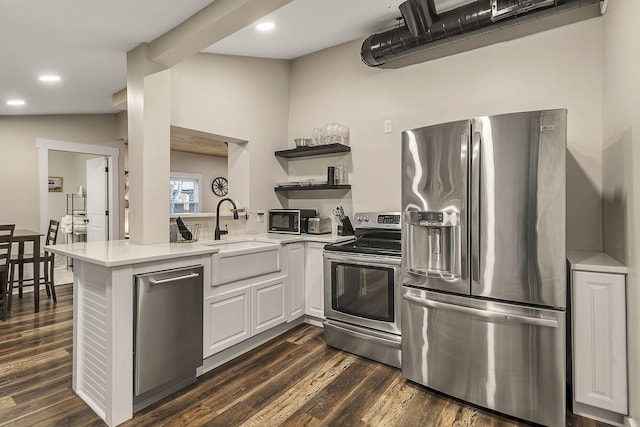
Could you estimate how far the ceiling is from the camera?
6.82ft

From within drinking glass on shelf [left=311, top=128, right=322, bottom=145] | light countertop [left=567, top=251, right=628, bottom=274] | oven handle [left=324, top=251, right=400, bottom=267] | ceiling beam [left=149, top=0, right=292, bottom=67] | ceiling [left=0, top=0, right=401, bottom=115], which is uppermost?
ceiling [left=0, top=0, right=401, bottom=115]

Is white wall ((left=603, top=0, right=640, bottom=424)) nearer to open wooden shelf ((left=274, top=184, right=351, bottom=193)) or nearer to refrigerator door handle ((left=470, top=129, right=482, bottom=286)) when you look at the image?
refrigerator door handle ((left=470, top=129, right=482, bottom=286))

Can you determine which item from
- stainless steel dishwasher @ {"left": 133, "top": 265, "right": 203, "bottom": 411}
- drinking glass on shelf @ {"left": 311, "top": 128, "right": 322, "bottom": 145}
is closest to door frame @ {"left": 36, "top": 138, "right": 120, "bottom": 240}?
drinking glass on shelf @ {"left": 311, "top": 128, "right": 322, "bottom": 145}

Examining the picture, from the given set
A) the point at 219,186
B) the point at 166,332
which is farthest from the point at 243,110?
the point at 219,186

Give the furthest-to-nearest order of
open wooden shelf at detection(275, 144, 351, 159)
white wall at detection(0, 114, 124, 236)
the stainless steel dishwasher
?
white wall at detection(0, 114, 124, 236), open wooden shelf at detection(275, 144, 351, 159), the stainless steel dishwasher

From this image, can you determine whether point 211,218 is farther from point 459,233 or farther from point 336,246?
Result: point 459,233

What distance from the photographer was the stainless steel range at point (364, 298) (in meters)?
2.54

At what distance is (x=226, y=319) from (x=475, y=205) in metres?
1.88

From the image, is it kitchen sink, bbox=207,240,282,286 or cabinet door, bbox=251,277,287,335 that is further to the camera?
cabinet door, bbox=251,277,287,335

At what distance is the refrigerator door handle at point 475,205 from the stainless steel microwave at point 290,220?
6.40 feet

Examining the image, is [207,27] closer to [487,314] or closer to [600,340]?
[487,314]

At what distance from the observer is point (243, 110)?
11.9ft

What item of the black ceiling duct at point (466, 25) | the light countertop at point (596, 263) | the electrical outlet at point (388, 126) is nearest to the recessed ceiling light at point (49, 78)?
the black ceiling duct at point (466, 25)

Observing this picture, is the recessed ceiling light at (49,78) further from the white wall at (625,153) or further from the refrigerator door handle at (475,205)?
the white wall at (625,153)
